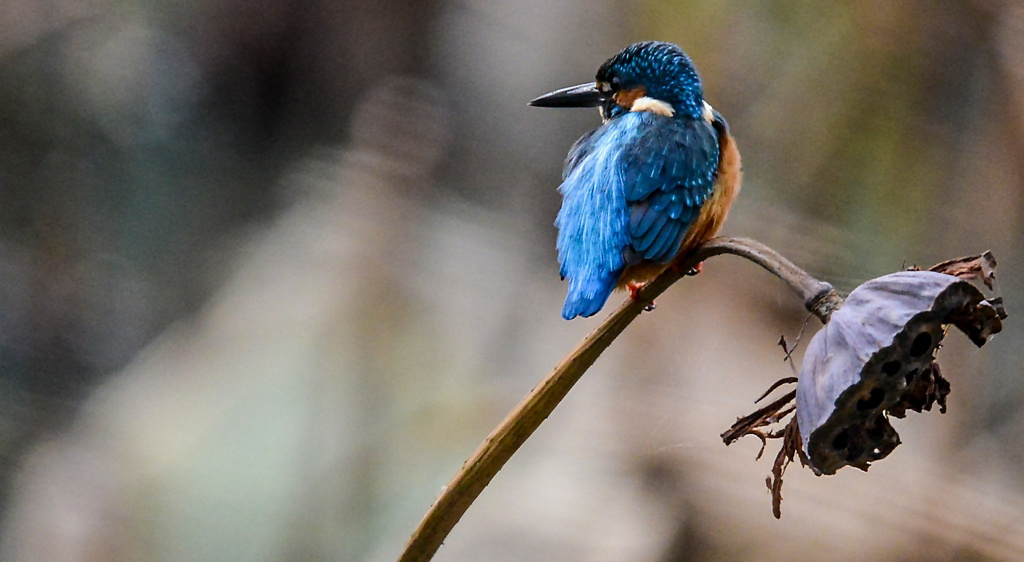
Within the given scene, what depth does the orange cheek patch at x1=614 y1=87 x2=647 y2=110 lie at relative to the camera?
1.02m

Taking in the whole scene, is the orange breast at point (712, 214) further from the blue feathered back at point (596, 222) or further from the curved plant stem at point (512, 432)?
the curved plant stem at point (512, 432)

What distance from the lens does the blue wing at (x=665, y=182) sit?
87cm

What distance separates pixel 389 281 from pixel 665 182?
1.14 metres

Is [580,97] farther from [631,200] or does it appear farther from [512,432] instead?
[512,432]

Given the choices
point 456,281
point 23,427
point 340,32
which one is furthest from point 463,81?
point 23,427

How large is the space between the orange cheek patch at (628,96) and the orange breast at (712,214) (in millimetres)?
103

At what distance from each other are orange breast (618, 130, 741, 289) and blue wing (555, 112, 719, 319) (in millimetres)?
18

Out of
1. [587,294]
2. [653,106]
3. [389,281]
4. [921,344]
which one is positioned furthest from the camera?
[389,281]

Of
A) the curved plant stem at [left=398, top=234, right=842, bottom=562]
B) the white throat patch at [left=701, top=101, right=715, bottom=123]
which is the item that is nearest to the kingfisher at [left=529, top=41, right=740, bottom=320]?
the white throat patch at [left=701, top=101, right=715, bottom=123]

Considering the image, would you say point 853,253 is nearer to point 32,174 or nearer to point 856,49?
point 856,49

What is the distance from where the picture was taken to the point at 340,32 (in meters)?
1.93

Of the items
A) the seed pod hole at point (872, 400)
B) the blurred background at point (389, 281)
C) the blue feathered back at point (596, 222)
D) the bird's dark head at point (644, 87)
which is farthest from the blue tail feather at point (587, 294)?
the blurred background at point (389, 281)

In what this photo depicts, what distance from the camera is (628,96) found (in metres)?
1.03

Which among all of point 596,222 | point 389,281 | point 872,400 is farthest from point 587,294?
point 389,281
